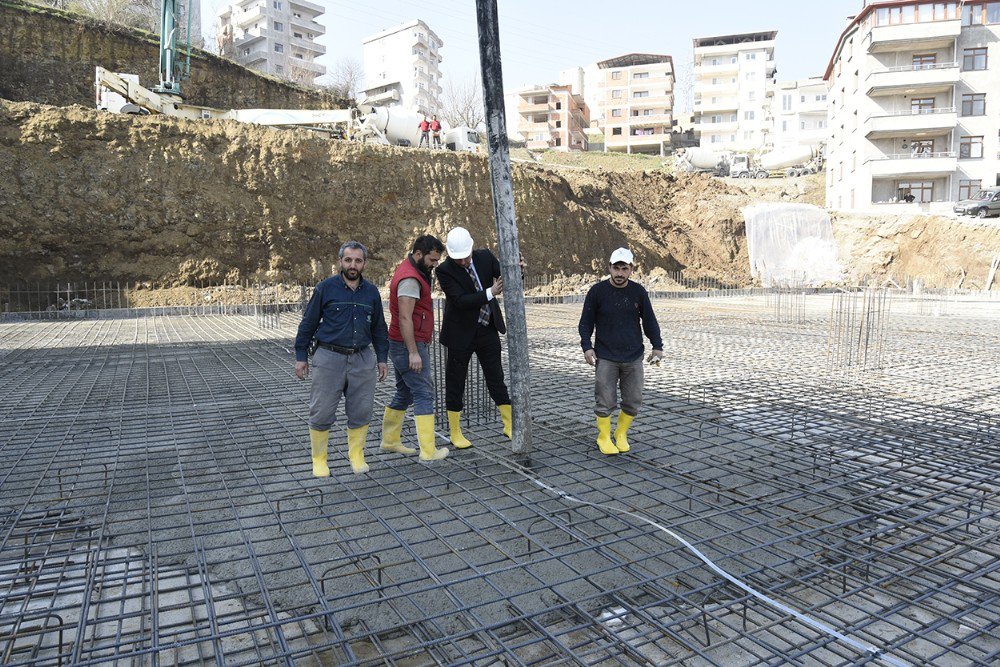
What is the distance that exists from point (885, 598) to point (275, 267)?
662 inches

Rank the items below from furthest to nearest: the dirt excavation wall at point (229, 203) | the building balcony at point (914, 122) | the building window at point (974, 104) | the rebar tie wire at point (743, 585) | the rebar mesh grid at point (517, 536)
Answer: the building window at point (974, 104) < the building balcony at point (914, 122) < the dirt excavation wall at point (229, 203) < the rebar mesh grid at point (517, 536) < the rebar tie wire at point (743, 585)

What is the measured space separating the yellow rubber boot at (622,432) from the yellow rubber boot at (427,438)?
1.05 m

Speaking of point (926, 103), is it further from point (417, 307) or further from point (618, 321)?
point (417, 307)

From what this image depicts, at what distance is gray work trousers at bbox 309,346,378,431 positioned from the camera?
10.9 ft

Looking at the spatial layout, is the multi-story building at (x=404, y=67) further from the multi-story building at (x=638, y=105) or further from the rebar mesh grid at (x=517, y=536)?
the rebar mesh grid at (x=517, y=536)

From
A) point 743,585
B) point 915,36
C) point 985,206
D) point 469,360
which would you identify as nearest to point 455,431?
point 469,360

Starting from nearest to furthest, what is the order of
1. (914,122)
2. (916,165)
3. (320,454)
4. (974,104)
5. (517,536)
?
(517,536)
(320,454)
(914,122)
(916,165)
(974,104)

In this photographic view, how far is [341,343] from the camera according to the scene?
10.8 feet

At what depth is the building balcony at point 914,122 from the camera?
27578 millimetres

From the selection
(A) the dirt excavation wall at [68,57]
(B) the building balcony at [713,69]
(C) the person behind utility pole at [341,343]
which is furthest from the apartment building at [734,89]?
(C) the person behind utility pole at [341,343]

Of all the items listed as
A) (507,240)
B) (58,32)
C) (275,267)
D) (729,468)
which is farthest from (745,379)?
(58,32)

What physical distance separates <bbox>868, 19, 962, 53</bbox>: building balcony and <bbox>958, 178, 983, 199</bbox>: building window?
6129mm

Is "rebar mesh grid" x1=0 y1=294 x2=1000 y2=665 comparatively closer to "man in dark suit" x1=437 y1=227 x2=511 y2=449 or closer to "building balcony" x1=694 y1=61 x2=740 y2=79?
"man in dark suit" x1=437 y1=227 x2=511 y2=449

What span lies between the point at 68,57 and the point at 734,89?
49206mm
